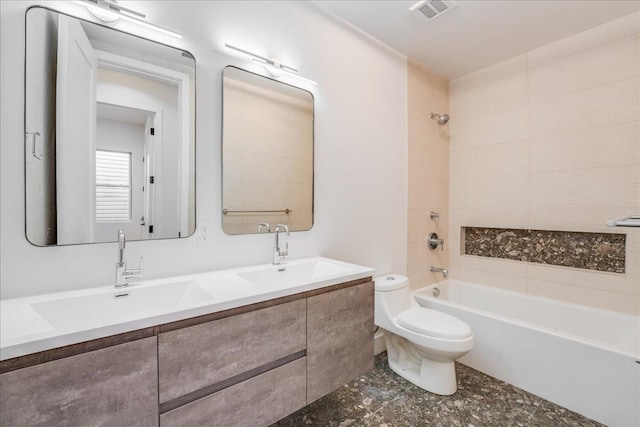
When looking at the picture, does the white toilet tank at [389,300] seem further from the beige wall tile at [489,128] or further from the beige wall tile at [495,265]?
the beige wall tile at [489,128]

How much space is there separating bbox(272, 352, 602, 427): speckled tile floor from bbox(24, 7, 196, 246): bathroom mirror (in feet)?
4.56

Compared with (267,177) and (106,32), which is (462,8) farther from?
(106,32)

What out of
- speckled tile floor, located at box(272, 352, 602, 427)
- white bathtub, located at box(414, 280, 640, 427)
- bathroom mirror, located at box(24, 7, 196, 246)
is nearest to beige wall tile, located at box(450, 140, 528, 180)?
white bathtub, located at box(414, 280, 640, 427)

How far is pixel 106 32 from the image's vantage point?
4.01ft

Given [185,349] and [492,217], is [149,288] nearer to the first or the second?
[185,349]

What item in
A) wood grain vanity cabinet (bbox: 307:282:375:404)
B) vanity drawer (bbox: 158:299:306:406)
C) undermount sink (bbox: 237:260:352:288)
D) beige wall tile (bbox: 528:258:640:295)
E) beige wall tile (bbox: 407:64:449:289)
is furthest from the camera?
beige wall tile (bbox: 407:64:449:289)

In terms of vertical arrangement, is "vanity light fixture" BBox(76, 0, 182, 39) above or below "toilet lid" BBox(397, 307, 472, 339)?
above

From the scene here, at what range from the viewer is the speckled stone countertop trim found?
6.82 ft

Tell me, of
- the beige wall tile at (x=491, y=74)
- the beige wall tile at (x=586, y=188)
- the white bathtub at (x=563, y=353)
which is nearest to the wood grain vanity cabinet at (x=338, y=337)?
the white bathtub at (x=563, y=353)

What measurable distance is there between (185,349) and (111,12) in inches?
55.8

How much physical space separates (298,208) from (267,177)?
0.29 meters

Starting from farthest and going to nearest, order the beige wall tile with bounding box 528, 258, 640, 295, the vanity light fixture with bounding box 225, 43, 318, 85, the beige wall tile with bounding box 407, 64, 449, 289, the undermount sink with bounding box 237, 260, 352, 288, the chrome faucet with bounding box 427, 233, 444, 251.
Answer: the chrome faucet with bounding box 427, 233, 444, 251 → the beige wall tile with bounding box 407, 64, 449, 289 → the beige wall tile with bounding box 528, 258, 640, 295 → the vanity light fixture with bounding box 225, 43, 318, 85 → the undermount sink with bounding box 237, 260, 352, 288

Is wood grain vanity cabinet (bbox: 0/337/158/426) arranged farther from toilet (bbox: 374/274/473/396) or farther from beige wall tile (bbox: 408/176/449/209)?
beige wall tile (bbox: 408/176/449/209)

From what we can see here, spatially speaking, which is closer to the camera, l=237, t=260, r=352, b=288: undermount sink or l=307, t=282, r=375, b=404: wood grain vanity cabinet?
l=307, t=282, r=375, b=404: wood grain vanity cabinet
